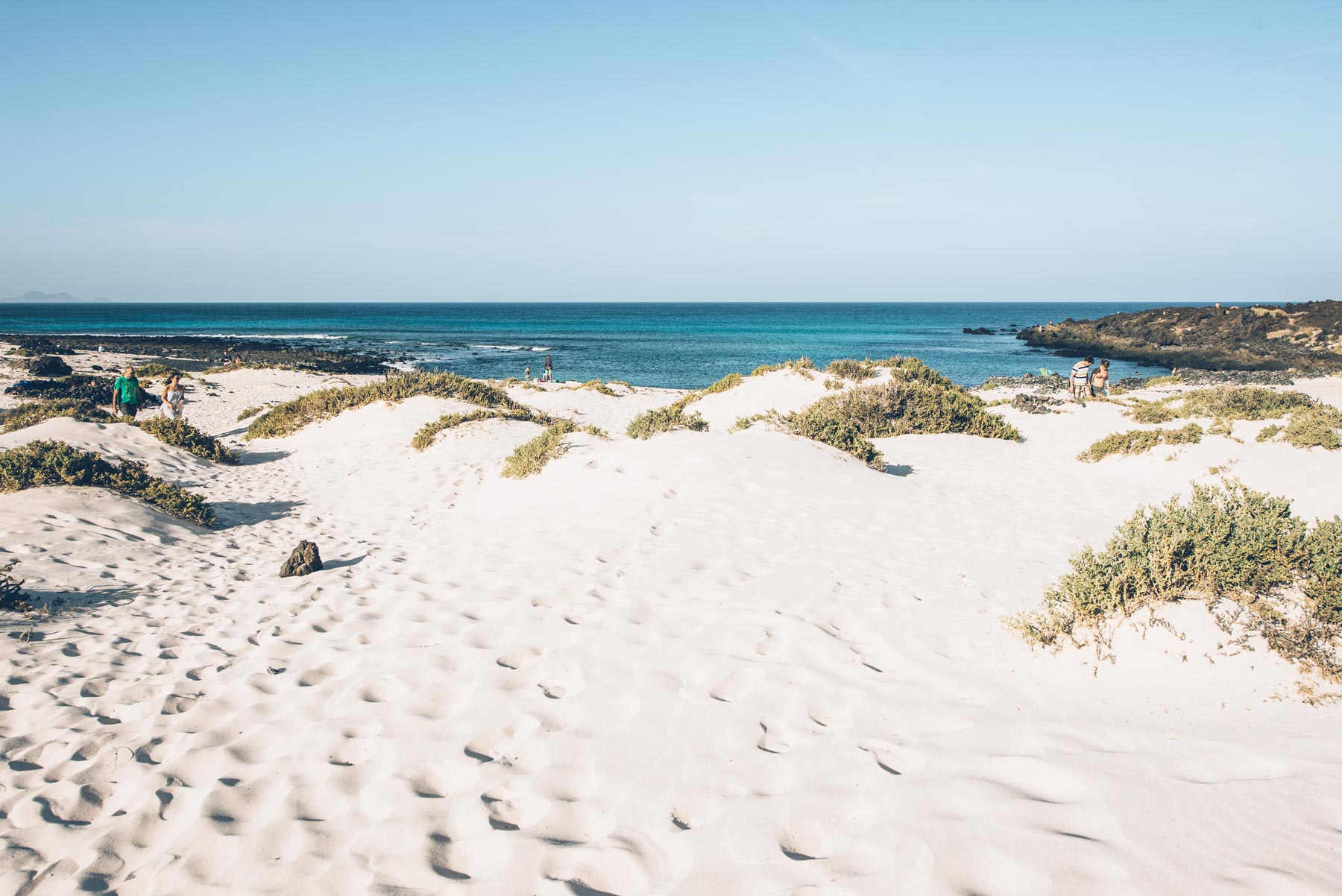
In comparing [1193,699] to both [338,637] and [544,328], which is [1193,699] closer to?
[338,637]

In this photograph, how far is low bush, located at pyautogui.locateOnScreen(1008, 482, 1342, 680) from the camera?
12.5 feet

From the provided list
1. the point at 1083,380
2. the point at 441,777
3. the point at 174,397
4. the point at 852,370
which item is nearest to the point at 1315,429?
the point at 852,370

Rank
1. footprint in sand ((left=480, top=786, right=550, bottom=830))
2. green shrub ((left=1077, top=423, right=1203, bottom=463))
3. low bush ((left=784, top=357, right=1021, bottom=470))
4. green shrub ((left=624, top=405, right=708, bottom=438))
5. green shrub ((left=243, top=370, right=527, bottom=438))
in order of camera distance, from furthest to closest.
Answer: green shrub ((left=243, top=370, right=527, bottom=438)) < low bush ((left=784, top=357, right=1021, bottom=470)) < green shrub ((left=1077, top=423, right=1203, bottom=463)) < green shrub ((left=624, top=405, right=708, bottom=438)) < footprint in sand ((left=480, top=786, right=550, bottom=830))

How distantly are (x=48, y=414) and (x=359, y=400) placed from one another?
578cm

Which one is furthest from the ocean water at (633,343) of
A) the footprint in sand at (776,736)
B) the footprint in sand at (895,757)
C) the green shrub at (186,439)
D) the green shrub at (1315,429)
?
the footprint in sand at (895,757)

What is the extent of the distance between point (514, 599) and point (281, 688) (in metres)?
1.70

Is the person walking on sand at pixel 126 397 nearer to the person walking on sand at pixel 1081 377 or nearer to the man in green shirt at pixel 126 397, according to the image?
the man in green shirt at pixel 126 397

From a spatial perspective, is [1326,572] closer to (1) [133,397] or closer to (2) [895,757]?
(2) [895,757]

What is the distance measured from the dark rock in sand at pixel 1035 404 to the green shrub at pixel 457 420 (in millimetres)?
13045

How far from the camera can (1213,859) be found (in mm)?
2262

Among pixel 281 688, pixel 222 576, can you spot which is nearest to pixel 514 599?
pixel 281 688

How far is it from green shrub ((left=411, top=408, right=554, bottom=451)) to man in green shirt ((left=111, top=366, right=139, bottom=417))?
685 centimetres

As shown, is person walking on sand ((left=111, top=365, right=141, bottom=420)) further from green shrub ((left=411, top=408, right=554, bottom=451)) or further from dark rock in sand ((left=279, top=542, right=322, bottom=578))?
dark rock in sand ((left=279, top=542, right=322, bottom=578))

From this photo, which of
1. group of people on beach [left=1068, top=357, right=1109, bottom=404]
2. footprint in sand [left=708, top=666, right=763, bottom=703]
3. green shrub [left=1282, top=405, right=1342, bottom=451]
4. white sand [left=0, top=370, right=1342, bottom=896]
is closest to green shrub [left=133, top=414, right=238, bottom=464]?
white sand [left=0, top=370, right=1342, bottom=896]
